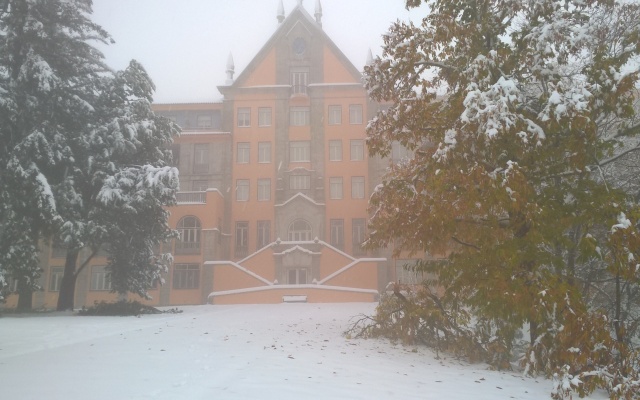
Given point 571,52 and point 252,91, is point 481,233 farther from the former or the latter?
point 252,91

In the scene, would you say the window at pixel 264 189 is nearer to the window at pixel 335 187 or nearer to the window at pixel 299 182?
the window at pixel 299 182

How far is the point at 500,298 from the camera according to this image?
8.02 meters

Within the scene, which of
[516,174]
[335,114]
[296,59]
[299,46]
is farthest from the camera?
[299,46]

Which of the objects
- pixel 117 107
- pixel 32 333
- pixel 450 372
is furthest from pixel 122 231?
pixel 450 372

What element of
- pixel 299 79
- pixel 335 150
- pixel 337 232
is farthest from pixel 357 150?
pixel 299 79

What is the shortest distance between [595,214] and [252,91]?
3802 centimetres

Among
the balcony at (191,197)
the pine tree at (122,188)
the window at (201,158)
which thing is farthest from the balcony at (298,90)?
the pine tree at (122,188)

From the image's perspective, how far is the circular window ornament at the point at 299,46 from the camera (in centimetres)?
4416

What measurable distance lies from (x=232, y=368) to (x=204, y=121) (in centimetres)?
3952

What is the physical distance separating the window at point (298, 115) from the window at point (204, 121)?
7121 millimetres

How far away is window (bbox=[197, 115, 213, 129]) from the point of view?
45625mm

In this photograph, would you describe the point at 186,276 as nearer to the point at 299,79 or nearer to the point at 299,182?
the point at 299,182

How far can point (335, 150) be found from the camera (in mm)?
42719

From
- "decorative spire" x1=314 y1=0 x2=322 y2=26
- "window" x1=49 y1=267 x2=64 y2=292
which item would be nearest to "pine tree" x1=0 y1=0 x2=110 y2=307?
"window" x1=49 y1=267 x2=64 y2=292
